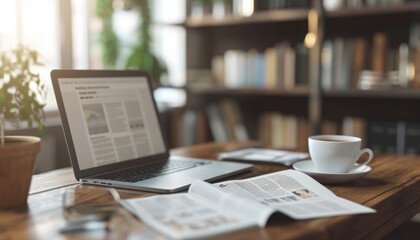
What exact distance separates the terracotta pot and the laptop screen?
215 millimetres

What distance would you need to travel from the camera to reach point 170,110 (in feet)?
10.3

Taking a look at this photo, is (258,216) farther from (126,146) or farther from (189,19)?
(189,19)

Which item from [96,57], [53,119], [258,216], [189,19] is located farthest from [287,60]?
[258,216]

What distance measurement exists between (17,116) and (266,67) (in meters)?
2.11

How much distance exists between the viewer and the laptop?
115cm

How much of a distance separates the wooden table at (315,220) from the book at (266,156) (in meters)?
0.05

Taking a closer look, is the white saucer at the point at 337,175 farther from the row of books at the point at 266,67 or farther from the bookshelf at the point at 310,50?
the row of books at the point at 266,67

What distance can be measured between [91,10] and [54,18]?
0.86 ft

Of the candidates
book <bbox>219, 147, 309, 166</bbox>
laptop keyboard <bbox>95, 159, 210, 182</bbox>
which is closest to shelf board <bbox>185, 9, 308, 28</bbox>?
book <bbox>219, 147, 309, 166</bbox>

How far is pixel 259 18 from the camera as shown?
2.89 m

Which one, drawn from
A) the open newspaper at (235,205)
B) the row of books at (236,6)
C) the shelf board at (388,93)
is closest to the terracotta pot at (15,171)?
the open newspaper at (235,205)

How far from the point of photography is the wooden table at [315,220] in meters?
0.78

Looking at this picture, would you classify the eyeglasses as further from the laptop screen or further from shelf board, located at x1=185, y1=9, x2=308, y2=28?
shelf board, located at x1=185, y1=9, x2=308, y2=28

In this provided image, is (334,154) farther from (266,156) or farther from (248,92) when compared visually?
(248,92)
